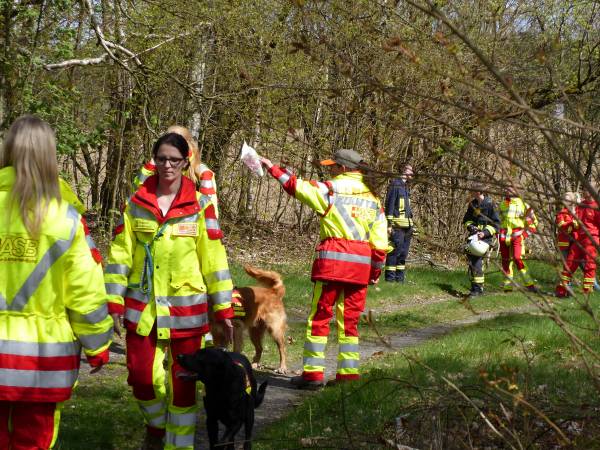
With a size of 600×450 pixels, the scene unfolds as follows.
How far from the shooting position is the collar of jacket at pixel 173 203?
5.77 meters

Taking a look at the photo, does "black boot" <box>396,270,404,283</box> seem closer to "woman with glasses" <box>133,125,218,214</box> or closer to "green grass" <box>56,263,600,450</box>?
"green grass" <box>56,263,600,450</box>

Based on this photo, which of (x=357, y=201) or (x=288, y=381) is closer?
(x=357, y=201)

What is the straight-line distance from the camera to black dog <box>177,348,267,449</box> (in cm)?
571

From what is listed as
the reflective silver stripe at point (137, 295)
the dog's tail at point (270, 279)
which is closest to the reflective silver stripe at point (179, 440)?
the reflective silver stripe at point (137, 295)

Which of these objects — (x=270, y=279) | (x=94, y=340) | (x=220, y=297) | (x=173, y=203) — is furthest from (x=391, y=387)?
(x=94, y=340)

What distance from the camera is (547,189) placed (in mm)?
4133

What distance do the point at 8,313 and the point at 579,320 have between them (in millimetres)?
9485

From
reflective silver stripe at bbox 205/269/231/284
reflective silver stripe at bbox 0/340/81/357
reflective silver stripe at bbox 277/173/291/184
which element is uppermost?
reflective silver stripe at bbox 277/173/291/184

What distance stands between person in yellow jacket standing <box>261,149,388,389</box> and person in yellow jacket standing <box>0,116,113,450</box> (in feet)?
13.3

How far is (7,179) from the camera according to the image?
14.7ft

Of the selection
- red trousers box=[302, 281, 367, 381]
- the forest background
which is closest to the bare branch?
the forest background

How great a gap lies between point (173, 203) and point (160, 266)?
420 mm

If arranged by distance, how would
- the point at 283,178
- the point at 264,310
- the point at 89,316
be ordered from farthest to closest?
the point at 264,310 < the point at 283,178 < the point at 89,316

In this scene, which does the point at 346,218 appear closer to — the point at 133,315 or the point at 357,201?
the point at 357,201
